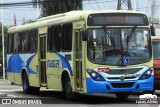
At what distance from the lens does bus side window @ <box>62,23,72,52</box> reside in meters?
17.4

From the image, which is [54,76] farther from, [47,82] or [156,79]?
[156,79]

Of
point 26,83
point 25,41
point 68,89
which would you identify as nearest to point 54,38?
point 68,89

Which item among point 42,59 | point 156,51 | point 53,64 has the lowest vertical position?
point 53,64

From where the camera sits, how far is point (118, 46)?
16172 millimetres

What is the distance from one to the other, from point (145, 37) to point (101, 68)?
6.67 ft

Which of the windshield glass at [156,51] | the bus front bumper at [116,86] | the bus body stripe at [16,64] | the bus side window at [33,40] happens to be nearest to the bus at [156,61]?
the windshield glass at [156,51]

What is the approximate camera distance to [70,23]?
1752 centimetres

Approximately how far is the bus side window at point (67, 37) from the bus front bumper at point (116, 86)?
6.73 feet

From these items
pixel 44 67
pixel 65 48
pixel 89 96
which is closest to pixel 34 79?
pixel 44 67

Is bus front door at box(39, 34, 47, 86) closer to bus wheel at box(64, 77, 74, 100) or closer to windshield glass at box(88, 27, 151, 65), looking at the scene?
bus wheel at box(64, 77, 74, 100)

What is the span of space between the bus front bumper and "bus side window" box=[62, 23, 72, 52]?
205 cm

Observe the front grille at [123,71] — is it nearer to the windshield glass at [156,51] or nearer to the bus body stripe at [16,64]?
the windshield glass at [156,51]

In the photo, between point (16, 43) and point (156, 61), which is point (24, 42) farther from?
point (156, 61)

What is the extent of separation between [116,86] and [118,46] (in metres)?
1.36
